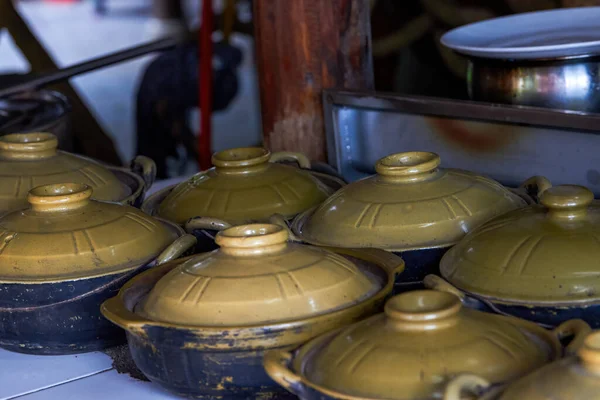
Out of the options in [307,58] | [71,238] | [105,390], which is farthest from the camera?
[307,58]

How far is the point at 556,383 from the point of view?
959 mm

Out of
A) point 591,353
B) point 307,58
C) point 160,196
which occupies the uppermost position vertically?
point 307,58

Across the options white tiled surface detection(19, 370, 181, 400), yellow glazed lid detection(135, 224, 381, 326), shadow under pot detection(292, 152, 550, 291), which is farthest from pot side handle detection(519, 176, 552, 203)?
white tiled surface detection(19, 370, 181, 400)

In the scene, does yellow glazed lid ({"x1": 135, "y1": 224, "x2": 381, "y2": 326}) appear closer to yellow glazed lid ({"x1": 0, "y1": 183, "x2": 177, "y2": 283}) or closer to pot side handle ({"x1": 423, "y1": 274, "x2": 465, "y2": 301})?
pot side handle ({"x1": 423, "y1": 274, "x2": 465, "y2": 301})

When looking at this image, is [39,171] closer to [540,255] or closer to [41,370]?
[41,370]

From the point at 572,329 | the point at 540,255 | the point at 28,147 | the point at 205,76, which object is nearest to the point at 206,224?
the point at 28,147

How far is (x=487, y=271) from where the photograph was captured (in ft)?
4.58

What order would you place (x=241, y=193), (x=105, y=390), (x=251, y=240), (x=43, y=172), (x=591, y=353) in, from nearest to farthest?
(x=591, y=353), (x=251, y=240), (x=105, y=390), (x=241, y=193), (x=43, y=172)

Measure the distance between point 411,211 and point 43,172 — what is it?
91cm

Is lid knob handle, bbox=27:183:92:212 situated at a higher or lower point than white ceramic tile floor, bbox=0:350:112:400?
higher

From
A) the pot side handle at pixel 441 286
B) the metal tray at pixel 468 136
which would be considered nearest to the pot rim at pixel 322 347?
the pot side handle at pixel 441 286

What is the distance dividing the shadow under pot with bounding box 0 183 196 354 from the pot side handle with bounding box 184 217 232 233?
0.24 feet

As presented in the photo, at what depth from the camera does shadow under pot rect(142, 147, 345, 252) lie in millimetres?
1926

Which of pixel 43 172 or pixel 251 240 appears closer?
pixel 251 240
